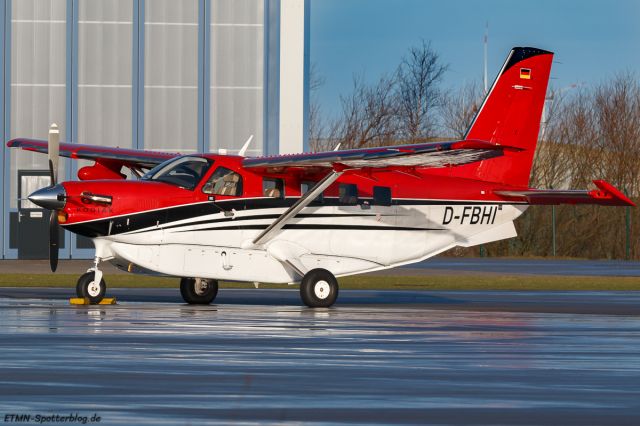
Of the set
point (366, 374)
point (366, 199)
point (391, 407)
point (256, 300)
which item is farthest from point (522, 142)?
point (391, 407)

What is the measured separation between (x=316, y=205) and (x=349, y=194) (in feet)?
2.02

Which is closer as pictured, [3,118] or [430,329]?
[430,329]

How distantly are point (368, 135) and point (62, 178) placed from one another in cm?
2337

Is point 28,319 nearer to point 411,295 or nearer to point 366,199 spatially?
point 366,199

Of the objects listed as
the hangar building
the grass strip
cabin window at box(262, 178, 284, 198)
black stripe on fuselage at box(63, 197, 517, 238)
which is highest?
the hangar building

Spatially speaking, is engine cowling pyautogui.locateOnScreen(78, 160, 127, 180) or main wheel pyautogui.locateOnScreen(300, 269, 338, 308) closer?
main wheel pyautogui.locateOnScreen(300, 269, 338, 308)

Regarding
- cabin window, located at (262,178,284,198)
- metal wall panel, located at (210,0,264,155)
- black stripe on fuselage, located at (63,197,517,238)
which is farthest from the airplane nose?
metal wall panel, located at (210,0,264,155)

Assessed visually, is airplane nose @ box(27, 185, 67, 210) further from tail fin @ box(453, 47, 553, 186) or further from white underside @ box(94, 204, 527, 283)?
tail fin @ box(453, 47, 553, 186)

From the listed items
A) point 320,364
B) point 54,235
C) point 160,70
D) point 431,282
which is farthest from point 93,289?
point 160,70

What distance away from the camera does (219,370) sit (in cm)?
1113

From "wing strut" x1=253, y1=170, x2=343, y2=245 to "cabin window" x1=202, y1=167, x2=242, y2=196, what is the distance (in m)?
0.79

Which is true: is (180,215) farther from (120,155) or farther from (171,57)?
(171,57)

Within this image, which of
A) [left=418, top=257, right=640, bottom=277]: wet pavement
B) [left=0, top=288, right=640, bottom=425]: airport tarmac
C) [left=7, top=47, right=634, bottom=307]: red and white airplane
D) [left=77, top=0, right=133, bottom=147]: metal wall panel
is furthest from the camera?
[left=77, top=0, right=133, bottom=147]: metal wall panel

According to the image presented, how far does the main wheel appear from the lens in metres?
20.7
